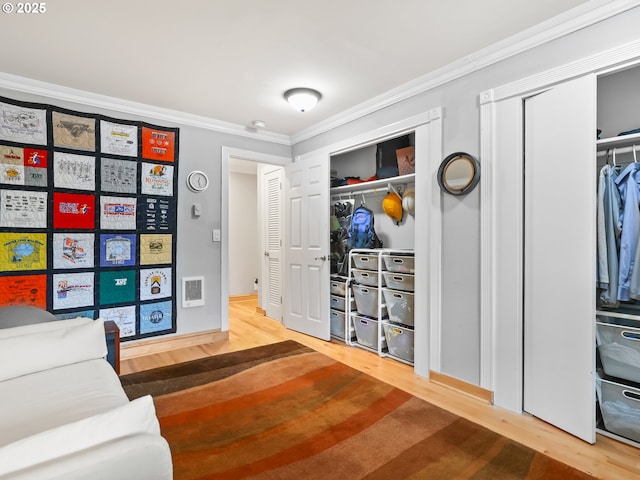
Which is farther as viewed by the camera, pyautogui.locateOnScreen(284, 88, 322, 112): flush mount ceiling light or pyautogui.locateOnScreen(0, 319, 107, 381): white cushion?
pyautogui.locateOnScreen(284, 88, 322, 112): flush mount ceiling light

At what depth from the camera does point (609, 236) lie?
1.95m

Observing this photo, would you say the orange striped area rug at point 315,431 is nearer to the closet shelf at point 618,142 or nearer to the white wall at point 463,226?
the white wall at point 463,226

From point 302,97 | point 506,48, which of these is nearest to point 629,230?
point 506,48

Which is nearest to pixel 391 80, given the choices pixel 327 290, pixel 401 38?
pixel 401 38

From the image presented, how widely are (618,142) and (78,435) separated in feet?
9.11

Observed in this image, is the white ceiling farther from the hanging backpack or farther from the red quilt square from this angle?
the hanging backpack

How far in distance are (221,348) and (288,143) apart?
2.55 meters

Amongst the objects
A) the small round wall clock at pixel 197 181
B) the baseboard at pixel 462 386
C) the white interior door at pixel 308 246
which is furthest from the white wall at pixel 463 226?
the small round wall clock at pixel 197 181

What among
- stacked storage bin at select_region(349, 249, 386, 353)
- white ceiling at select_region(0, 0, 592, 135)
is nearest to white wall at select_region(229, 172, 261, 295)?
stacked storage bin at select_region(349, 249, 386, 353)

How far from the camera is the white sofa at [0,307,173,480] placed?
732mm

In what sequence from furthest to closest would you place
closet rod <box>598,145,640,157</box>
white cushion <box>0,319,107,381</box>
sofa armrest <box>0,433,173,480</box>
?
closet rod <box>598,145,640,157</box> → white cushion <box>0,319,107,381</box> → sofa armrest <box>0,433,173,480</box>

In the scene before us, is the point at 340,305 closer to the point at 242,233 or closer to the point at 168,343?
the point at 168,343

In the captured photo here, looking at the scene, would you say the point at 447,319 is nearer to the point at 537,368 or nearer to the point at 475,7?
the point at 537,368

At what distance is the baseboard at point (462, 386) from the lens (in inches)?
91.7
